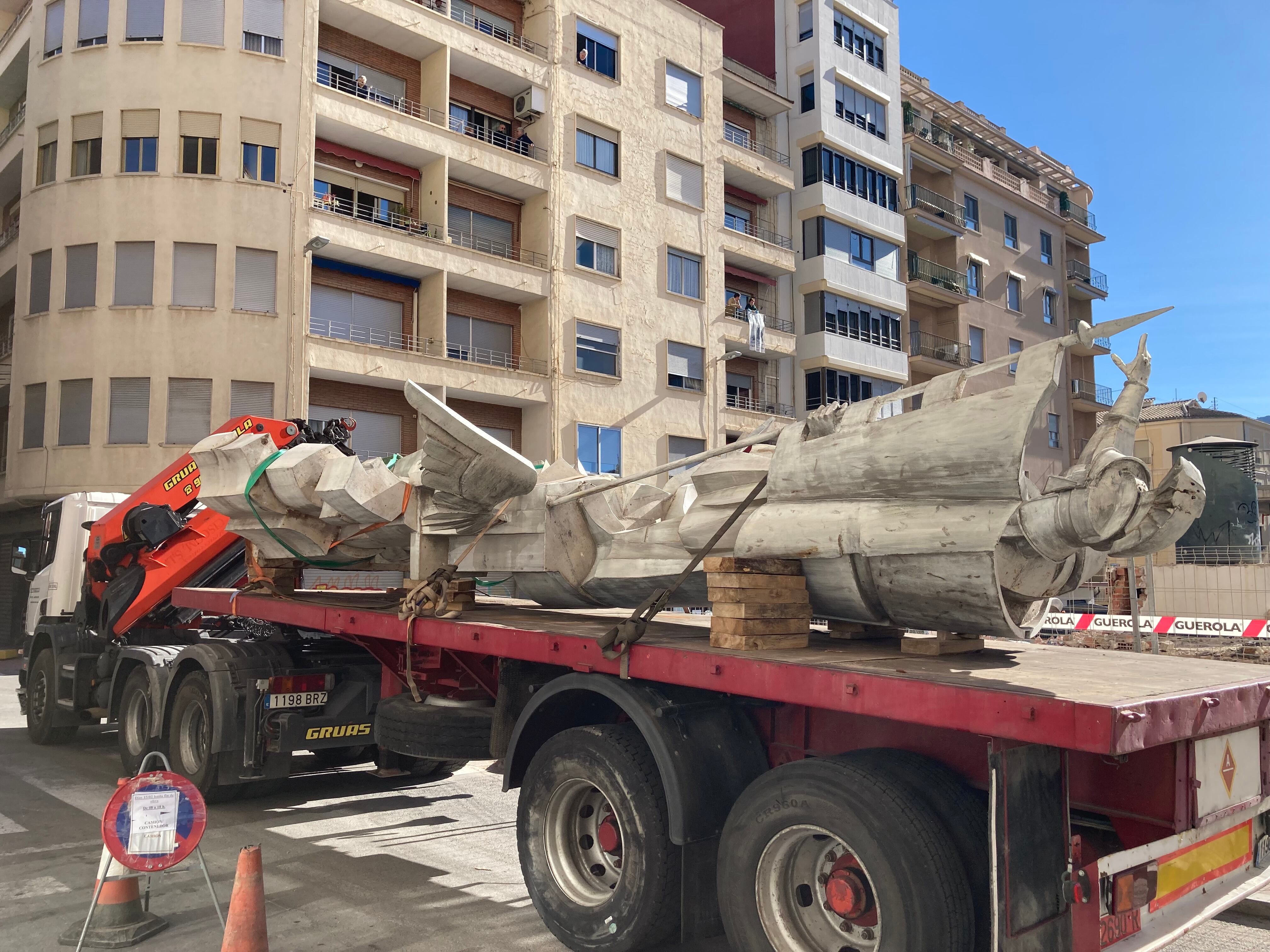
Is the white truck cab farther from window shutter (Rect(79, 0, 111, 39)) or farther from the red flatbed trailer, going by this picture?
window shutter (Rect(79, 0, 111, 39))

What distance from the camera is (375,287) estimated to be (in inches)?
1030

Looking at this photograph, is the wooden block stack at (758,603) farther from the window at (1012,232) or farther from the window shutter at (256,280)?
the window at (1012,232)

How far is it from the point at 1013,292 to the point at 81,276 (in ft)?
125

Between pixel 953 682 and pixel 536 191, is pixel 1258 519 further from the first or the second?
pixel 953 682

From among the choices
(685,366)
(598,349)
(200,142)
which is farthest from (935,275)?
(200,142)

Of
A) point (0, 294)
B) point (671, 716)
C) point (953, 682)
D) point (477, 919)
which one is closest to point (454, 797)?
point (477, 919)

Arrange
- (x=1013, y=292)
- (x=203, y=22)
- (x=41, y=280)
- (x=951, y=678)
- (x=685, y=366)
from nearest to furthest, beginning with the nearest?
(x=951, y=678)
(x=203, y=22)
(x=41, y=280)
(x=685, y=366)
(x=1013, y=292)

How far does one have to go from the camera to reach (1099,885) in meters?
3.63

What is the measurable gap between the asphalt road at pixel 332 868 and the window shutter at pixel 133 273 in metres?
15.8

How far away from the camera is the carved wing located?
5.91 meters

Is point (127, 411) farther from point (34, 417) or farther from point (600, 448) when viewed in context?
point (600, 448)

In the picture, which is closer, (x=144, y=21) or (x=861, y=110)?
(x=144, y=21)

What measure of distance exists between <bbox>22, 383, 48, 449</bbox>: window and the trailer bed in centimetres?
2136

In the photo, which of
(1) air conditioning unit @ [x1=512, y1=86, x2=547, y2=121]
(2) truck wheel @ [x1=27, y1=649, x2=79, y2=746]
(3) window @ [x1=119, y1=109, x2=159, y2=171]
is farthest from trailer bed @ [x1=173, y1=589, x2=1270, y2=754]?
(1) air conditioning unit @ [x1=512, y1=86, x2=547, y2=121]
